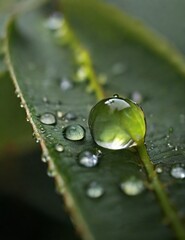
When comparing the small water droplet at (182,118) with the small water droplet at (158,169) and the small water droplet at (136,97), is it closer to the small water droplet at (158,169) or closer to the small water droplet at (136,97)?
the small water droplet at (136,97)

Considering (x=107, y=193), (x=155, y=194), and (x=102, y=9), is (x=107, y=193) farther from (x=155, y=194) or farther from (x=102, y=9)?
(x=102, y=9)

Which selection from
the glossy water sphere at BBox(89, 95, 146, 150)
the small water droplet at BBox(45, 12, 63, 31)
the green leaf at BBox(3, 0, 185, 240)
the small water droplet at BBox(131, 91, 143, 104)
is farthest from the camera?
the small water droplet at BBox(45, 12, 63, 31)

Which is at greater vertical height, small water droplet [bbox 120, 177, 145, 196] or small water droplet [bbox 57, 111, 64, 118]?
small water droplet [bbox 57, 111, 64, 118]

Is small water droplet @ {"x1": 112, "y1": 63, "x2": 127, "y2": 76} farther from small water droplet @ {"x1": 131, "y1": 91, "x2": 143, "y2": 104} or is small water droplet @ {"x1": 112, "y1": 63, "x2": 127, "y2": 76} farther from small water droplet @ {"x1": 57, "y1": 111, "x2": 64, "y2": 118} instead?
small water droplet @ {"x1": 57, "y1": 111, "x2": 64, "y2": 118}

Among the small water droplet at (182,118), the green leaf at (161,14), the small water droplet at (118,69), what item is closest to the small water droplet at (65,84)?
the small water droplet at (118,69)

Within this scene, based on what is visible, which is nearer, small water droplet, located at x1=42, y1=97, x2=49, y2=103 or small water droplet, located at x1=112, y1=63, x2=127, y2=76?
small water droplet, located at x1=42, y1=97, x2=49, y2=103

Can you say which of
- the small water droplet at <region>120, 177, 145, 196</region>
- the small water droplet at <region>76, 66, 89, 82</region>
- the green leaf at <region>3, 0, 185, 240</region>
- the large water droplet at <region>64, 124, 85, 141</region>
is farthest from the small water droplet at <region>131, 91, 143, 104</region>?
the small water droplet at <region>120, 177, 145, 196</region>
